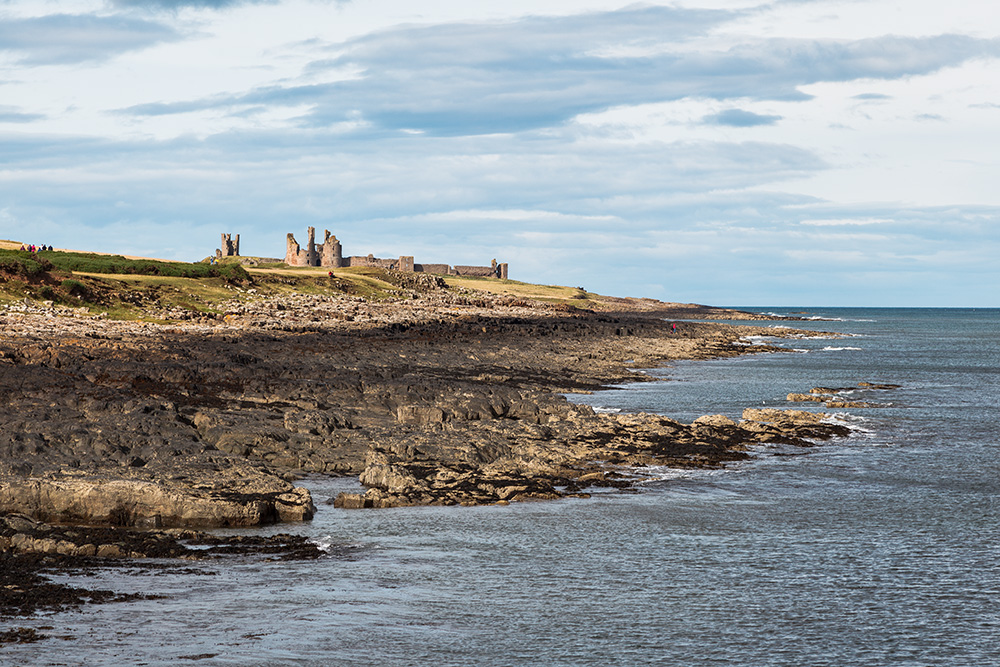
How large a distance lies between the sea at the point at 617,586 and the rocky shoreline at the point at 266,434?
1.22 meters

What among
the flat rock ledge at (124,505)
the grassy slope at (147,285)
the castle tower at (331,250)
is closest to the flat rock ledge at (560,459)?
the flat rock ledge at (124,505)

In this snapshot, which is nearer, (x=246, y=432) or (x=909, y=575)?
(x=909, y=575)

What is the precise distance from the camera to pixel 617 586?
15242 millimetres

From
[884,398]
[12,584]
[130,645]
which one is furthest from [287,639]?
[884,398]

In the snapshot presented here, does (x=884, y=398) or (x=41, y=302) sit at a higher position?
(x=41, y=302)

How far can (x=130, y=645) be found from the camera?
38.9 feet

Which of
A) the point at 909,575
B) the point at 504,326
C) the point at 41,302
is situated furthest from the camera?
the point at 504,326

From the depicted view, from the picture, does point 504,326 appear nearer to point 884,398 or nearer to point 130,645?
point 884,398

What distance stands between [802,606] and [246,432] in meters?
15.1

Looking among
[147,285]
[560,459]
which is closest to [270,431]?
[560,459]

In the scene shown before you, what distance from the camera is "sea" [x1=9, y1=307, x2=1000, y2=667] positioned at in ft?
39.9

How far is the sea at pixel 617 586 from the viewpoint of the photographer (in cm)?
1217

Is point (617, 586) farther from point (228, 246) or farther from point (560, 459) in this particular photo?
point (228, 246)

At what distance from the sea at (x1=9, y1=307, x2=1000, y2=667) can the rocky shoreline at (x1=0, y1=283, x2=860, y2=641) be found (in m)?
1.22
